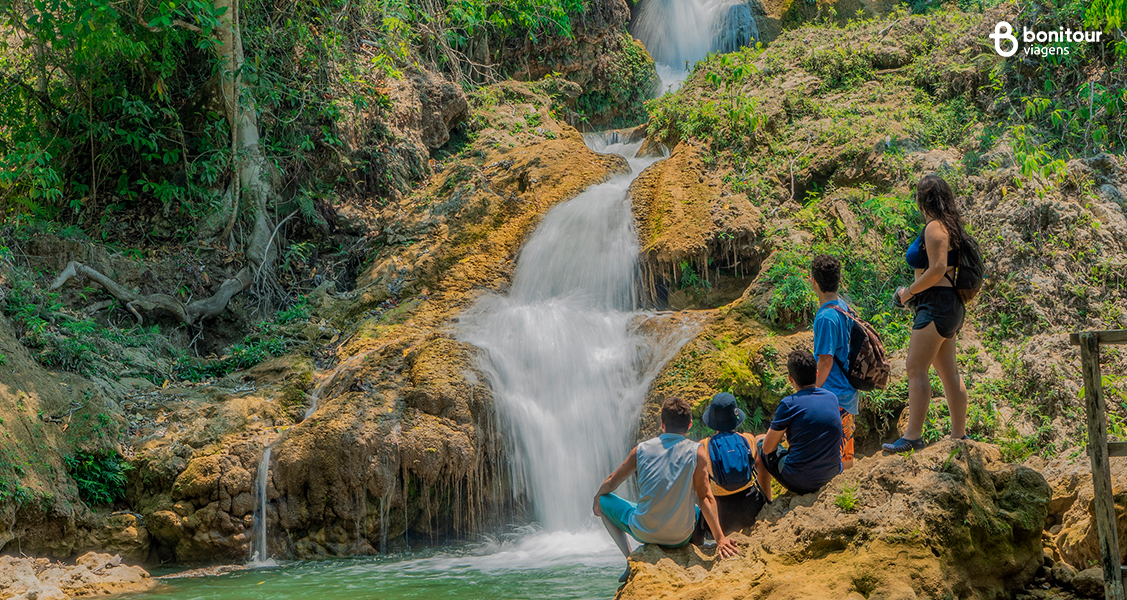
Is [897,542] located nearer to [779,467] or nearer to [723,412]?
[779,467]

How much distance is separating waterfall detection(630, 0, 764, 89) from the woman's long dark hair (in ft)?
44.1

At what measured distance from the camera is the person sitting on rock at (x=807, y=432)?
4.50 metres

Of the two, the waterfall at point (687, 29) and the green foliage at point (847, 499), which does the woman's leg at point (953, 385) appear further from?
the waterfall at point (687, 29)

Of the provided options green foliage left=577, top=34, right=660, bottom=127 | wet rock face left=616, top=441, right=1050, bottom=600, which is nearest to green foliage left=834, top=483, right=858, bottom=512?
wet rock face left=616, top=441, right=1050, bottom=600

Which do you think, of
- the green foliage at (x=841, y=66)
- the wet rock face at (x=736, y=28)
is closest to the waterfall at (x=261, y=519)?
the green foliage at (x=841, y=66)

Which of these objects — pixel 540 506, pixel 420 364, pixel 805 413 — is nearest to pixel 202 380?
pixel 420 364

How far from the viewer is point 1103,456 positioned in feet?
11.4

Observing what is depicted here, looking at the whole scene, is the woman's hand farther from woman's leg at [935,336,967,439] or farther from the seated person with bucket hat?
woman's leg at [935,336,967,439]

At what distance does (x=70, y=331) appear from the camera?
8.62m

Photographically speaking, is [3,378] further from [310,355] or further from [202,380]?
[310,355]

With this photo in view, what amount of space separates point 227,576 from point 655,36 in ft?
53.1

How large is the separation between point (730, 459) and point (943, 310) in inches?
58.8

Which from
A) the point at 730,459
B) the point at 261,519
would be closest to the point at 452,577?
the point at 261,519

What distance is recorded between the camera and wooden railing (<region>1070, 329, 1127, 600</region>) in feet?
11.2
